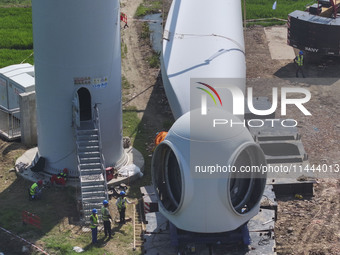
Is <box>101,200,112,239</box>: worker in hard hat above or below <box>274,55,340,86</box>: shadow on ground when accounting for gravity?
below

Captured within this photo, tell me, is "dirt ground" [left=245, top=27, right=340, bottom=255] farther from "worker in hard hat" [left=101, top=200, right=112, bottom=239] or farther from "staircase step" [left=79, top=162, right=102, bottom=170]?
"staircase step" [left=79, top=162, right=102, bottom=170]

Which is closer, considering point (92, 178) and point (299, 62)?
point (92, 178)

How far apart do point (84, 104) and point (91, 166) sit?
259cm

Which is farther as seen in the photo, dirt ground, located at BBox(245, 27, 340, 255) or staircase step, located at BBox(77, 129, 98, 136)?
staircase step, located at BBox(77, 129, 98, 136)

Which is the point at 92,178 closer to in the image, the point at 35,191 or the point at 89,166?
the point at 89,166

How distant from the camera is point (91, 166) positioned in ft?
95.9

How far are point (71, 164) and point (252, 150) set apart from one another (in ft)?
29.7

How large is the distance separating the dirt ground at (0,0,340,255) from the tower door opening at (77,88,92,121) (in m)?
3.96

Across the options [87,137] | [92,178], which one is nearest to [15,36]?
[87,137]

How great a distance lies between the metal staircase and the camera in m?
28.2

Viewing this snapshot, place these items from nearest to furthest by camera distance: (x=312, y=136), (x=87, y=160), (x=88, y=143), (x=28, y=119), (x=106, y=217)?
1. (x=106, y=217)
2. (x=87, y=160)
3. (x=88, y=143)
4. (x=28, y=119)
5. (x=312, y=136)

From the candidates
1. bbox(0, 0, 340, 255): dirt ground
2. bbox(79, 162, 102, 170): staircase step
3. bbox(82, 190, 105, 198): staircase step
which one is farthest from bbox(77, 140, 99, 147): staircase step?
bbox(0, 0, 340, 255): dirt ground

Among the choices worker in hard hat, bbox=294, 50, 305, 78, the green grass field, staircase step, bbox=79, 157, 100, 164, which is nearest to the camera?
staircase step, bbox=79, 157, 100, 164

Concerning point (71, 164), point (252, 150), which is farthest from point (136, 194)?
point (252, 150)
